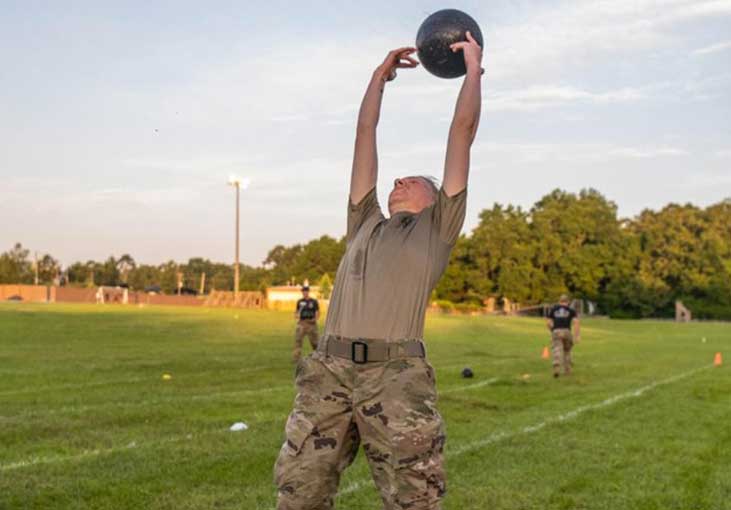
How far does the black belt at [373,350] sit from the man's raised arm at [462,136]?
733 millimetres

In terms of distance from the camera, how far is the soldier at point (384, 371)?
13.3 feet

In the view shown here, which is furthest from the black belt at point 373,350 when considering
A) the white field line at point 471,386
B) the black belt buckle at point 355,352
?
the white field line at point 471,386

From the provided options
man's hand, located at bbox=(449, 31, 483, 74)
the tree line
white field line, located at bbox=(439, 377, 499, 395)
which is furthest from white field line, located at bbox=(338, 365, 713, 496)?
the tree line

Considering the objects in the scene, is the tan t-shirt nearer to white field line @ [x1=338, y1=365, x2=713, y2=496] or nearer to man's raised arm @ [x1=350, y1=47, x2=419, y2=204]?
man's raised arm @ [x1=350, y1=47, x2=419, y2=204]

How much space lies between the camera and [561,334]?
A: 63.3 feet

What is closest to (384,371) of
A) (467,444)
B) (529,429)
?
(467,444)

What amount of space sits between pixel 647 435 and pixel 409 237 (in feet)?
26.4

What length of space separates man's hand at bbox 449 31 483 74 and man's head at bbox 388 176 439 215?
603 millimetres

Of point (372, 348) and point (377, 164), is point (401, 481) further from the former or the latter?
point (377, 164)

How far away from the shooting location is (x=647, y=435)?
11.3m

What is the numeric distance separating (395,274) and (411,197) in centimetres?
52

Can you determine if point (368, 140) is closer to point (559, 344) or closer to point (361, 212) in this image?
point (361, 212)

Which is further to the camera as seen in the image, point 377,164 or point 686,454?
point 686,454

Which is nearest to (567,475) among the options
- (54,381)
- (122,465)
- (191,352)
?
(122,465)
